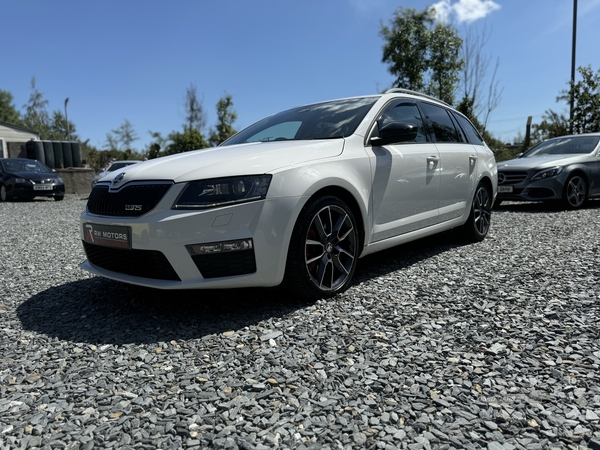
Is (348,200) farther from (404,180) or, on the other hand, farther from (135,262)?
(135,262)

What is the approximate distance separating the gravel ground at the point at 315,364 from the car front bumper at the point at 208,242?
1.03 feet

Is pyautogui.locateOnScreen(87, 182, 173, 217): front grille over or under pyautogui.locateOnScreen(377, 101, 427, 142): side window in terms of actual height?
under

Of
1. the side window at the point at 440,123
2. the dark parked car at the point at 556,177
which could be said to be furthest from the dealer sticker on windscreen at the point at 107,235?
the dark parked car at the point at 556,177

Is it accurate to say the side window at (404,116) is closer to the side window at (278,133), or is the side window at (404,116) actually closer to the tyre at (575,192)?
the side window at (278,133)

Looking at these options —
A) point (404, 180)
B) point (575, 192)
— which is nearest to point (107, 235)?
point (404, 180)

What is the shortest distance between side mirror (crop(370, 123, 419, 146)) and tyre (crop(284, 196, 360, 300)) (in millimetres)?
673

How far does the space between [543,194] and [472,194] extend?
14.3 feet

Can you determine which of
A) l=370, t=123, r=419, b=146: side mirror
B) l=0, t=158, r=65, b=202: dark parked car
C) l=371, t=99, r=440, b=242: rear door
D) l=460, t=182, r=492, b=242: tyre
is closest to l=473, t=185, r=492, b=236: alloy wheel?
l=460, t=182, r=492, b=242: tyre

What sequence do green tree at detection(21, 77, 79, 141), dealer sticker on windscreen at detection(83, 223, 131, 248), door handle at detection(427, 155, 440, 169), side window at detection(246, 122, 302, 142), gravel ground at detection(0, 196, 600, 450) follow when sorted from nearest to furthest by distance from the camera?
gravel ground at detection(0, 196, 600, 450) → dealer sticker on windscreen at detection(83, 223, 131, 248) → side window at detection(246, 122, 302, 142) → door handle at detection(427, 155, 440, 169) → green tree at detection(21, 77, 79, 141)

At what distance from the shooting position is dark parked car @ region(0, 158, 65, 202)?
14.5m

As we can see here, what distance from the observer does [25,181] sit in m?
14.5

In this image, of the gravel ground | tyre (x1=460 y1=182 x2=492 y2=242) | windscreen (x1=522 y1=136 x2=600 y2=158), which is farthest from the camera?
windscreen (x1=522 y1=136 x2=600 y2=158)

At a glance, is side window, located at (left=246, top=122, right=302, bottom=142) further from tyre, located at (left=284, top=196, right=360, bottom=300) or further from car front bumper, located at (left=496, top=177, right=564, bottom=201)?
car front bumper, located at (left=496, top=177, right=564, bottom=201)

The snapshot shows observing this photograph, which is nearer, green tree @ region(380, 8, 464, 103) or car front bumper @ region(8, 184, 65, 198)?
car front bumper @ region(8, 184, 65, 198)
